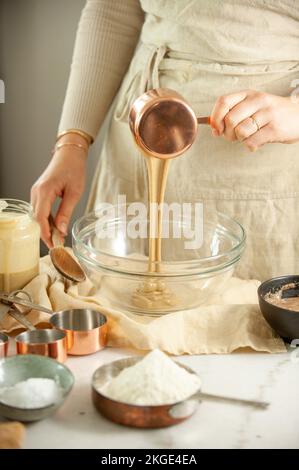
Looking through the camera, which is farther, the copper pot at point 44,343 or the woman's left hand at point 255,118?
the woman's left hand at point 255,118

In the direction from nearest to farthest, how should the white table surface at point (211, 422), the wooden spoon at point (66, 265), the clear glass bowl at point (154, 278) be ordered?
the white table surface at point (211, 422) < the clear glass bowl at point (154, 278) < the wooden spoon at point (66, 265)

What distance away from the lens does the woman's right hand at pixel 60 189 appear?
1570 millimetres

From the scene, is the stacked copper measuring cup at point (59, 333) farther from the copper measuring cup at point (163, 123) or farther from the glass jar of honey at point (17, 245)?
Answer: the copper measuring cup at point (163, 123)

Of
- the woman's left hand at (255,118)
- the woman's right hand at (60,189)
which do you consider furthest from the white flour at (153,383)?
the woman's right hand at (60,189)

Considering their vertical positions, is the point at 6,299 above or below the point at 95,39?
below

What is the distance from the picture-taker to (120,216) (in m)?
1.44

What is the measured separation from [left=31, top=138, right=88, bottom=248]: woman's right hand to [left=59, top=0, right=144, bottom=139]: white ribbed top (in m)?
0.12

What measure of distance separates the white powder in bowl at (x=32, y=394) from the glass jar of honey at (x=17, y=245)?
35 centimetres

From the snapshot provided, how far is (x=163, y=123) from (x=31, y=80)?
1.55m

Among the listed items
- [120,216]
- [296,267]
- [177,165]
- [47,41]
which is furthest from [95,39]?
[47,41]

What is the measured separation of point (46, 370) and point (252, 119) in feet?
2.05

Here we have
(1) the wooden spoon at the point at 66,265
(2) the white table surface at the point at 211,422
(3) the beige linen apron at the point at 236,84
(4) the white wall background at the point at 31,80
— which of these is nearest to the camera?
(2) the white table surface at the point at 211,422

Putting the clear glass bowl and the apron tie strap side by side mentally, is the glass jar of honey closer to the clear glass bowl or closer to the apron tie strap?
the clear glass bowl

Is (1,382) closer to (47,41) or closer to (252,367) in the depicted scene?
(252,367)
